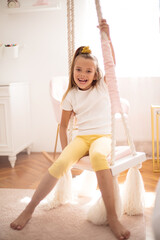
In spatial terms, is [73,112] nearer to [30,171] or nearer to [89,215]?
[89,215]

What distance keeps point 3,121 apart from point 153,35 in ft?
5.49

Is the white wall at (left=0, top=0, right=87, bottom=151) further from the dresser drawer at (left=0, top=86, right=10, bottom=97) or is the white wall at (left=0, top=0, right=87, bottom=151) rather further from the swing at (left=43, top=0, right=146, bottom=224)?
the swing at (left=43, top=0, right=146, bottom=224)

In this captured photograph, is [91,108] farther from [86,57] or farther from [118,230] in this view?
[118,230]

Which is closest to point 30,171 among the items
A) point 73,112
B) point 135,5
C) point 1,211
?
point 1,211

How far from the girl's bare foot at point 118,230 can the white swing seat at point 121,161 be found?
0.74ft

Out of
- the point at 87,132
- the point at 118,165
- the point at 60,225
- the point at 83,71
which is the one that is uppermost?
the point at 83,71

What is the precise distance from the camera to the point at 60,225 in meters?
1.38

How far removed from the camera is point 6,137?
2.41 m

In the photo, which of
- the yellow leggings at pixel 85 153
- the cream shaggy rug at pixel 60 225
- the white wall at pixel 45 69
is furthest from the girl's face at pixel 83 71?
the white wall at pixel 45 69

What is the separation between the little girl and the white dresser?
3.04 feet

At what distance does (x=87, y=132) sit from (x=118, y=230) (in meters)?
0.55

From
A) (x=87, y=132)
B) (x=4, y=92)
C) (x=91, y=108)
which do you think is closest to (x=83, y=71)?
(x=91, y=108)

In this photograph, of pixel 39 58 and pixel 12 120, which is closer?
pixel 12 120

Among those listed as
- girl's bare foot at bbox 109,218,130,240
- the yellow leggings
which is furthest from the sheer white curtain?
girl's bare foot at bbox 109,218,130,240
